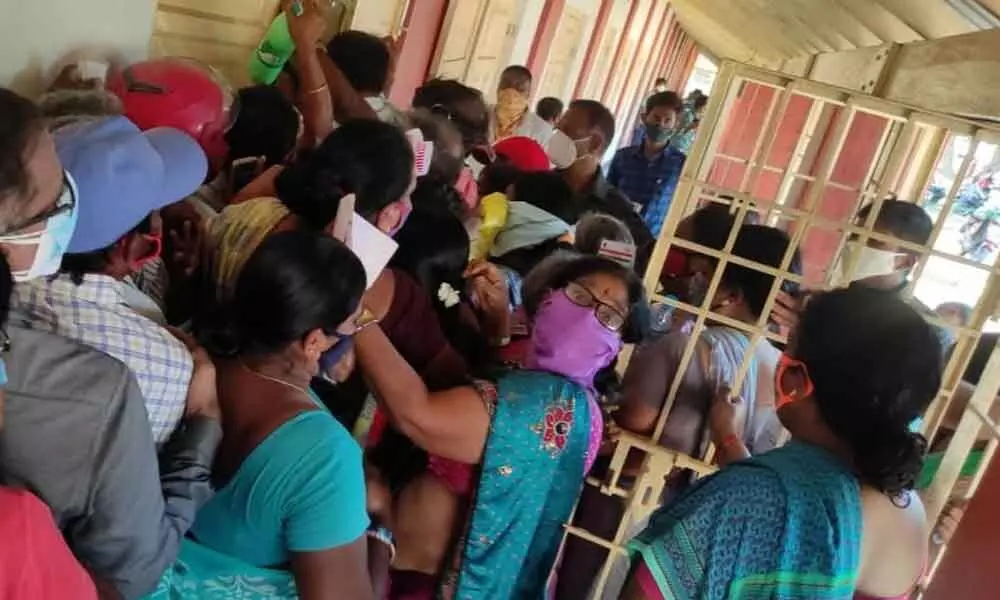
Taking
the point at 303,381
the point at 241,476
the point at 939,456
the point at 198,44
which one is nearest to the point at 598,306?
the point at 303,381

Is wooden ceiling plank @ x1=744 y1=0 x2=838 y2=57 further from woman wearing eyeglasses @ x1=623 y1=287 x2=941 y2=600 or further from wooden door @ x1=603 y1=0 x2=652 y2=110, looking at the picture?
woman wearing eyeglasses @ x1=623 y1=287 x2=941 y2=600

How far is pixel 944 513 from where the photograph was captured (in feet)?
6.21

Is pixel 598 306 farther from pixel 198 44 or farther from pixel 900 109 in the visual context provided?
pixel 198 44

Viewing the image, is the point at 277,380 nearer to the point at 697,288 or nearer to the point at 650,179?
the point at 697,288

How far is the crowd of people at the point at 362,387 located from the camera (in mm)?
1078

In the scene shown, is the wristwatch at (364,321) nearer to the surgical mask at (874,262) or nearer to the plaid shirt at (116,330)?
the plaid shirt at (116,330)

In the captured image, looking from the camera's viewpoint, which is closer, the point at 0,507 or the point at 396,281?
the point at 0,507

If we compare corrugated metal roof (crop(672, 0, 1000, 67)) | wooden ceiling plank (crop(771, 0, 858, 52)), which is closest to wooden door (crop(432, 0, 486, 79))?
corrugated metal roof (crop(672, 0, 1000, 67))

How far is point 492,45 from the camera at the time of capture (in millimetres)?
5852

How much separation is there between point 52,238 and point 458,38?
167 inches

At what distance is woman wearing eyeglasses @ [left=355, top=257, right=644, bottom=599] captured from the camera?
5.34 ft

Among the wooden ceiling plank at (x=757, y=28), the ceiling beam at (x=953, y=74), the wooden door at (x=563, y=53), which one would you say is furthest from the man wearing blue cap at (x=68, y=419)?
the wooden door at (x=563, y=53)

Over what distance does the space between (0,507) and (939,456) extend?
185 centimetres

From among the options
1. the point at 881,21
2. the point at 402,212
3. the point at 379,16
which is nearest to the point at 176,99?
the point at 402,212
